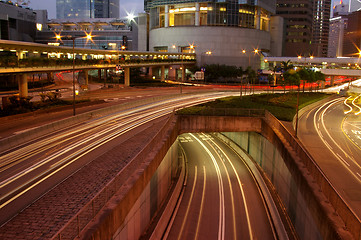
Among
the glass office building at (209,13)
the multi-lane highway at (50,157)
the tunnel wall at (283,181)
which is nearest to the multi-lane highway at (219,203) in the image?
the tunnel wall at (283,181)

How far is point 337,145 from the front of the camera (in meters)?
33.0

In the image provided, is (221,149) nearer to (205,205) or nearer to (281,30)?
(205,205)

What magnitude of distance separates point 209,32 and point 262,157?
303 ft

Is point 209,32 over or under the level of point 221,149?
over

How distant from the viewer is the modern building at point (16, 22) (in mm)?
108188

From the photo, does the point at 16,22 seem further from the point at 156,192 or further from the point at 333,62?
the point at 156,192

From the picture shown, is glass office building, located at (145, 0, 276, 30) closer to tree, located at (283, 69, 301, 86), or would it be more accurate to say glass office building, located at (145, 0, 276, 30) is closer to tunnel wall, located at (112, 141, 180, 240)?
tree, located at (283, 69, 301, 86)

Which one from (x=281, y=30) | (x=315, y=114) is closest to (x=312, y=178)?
(x=315, y=114)

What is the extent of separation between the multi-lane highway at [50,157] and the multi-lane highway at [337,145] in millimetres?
15111

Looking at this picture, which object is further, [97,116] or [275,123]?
[97,116]

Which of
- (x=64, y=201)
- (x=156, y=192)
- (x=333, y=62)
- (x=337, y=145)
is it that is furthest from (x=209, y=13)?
(x=64, y=201)

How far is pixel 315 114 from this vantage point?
5253 cm

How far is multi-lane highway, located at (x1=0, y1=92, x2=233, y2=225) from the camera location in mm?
16406

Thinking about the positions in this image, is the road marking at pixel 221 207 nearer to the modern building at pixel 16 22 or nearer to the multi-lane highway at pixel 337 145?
the multi-lane highway at pixel 337 145
